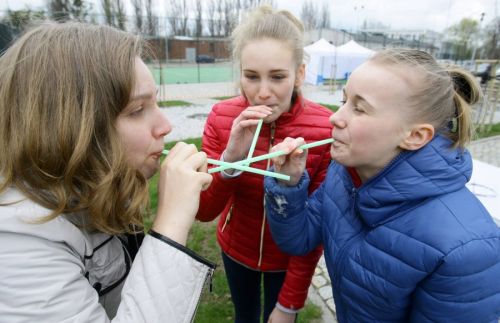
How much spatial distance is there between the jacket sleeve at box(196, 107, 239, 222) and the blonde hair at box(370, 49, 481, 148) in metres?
0.96

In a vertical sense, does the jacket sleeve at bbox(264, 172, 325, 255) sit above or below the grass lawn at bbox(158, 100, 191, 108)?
above

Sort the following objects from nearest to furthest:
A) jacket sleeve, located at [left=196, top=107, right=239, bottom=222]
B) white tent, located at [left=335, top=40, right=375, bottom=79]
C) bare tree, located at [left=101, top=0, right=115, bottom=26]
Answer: jacket sleeve, located at [left=196, top=107, right=239, bottom=222]
bare tree, located at [left=101, top=0, right=115, bottom=26]
white tent, located at [left=335, top=40, right=375, bottom=79]

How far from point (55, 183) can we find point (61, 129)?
0.58 ft

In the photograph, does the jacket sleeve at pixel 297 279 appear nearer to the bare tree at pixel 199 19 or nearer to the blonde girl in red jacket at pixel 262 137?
the blonde girl in red jacket at pixel 262 137

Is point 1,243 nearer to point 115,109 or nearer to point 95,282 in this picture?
point 95,282

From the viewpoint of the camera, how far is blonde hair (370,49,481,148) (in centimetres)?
130

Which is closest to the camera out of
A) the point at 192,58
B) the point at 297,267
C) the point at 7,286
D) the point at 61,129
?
the point at 7,286

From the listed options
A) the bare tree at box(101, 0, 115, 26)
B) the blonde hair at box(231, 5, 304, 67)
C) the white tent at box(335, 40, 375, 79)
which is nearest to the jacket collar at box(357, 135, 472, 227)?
the blonde hair at box(231, 5, 304, 67)

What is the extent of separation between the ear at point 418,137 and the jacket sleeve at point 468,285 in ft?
1.32

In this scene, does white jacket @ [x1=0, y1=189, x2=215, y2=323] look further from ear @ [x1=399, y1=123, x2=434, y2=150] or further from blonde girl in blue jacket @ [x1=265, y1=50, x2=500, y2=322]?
ear @ [x1=399, y1=123, x2=434, y2=150]

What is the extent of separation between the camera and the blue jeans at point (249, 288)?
81.4 inches

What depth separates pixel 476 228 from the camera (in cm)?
113

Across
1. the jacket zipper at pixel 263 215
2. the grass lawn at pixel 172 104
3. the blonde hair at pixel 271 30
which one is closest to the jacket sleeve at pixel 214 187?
the jacket zipper at pixel 263 215

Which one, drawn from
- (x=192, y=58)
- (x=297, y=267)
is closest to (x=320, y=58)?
(x=192, y=58)
